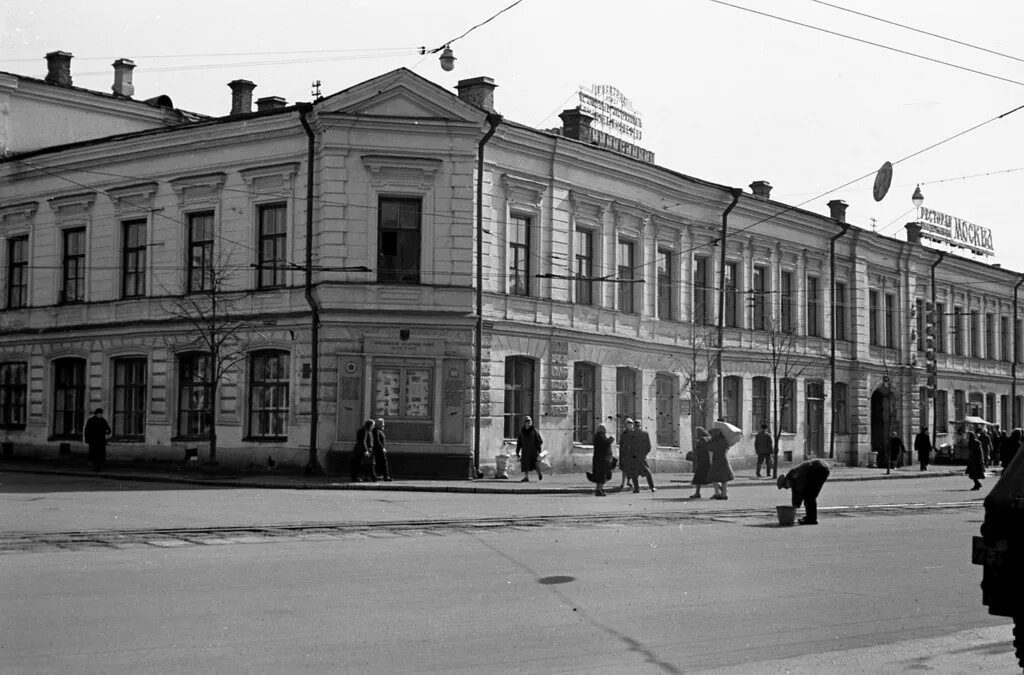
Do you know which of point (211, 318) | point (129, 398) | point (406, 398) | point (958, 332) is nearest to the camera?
point (406, 398)

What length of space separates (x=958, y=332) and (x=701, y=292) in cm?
2250

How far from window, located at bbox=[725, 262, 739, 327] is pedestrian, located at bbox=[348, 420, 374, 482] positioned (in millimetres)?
17633

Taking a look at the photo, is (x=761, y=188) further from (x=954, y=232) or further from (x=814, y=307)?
(x=954, y=232)

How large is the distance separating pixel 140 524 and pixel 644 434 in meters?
13.4

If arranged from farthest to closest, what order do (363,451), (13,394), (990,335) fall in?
(990,335), (13,394), (363,451)

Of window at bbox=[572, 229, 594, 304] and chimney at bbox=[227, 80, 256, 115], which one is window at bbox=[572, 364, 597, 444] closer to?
window at bbox=[572, 229, 594, 304]

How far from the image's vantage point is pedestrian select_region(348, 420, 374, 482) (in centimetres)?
2848

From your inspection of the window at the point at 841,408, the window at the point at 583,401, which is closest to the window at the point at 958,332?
the window at the point at 841,408

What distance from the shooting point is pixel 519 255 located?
3375cm

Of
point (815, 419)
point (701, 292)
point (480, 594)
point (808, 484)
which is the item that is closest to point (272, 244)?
point (701, 292)

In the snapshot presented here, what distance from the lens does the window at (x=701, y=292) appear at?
1607 inches

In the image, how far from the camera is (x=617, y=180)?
121 ft

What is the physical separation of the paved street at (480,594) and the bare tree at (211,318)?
12.3 m

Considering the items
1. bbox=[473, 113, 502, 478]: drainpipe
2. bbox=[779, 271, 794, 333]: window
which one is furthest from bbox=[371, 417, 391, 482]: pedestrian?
bbox=[779, 271, 794, 333]: window
